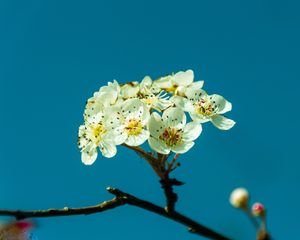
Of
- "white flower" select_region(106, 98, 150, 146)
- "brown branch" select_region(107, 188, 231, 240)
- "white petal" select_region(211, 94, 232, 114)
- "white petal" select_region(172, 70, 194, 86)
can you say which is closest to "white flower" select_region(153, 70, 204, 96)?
"white petal" select_region(172, 70, 194, 86)

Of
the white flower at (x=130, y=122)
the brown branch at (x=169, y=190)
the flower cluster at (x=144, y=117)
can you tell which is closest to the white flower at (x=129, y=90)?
the flower cluster at (x=144, y=117)

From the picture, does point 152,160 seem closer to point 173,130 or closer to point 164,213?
point 173,130

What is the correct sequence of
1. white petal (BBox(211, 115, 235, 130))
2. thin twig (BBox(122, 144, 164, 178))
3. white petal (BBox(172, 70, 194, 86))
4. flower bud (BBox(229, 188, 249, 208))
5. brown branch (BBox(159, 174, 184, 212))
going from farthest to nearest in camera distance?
white petal (BBox(172, 70, 194, 86))
white petal (BBox(211, 115, 235, 130))
thin twig (BBox(122, 144, 164, 178))
brown branch (BBox(159, 174, 184, 212))
flower bud (BBox(229, 188, 249, 208))

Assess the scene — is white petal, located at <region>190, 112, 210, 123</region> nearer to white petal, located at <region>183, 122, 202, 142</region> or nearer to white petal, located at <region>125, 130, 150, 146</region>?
white petal, located at <region>183, 122, 202, 142</region>

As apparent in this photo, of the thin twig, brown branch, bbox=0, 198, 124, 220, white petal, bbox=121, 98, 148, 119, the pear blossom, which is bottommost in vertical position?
brown branch, bbox=0, 198, 124, 220

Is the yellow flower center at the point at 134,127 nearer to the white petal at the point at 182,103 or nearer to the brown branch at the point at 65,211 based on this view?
the white petal at the point at 182,103

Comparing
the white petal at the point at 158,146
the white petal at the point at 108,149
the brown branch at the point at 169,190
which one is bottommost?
the brown branch at the point at 169,190

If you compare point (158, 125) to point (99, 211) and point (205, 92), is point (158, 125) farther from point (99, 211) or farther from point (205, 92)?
point (99, 211)

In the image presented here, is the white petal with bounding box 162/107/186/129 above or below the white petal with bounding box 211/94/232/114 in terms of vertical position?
below

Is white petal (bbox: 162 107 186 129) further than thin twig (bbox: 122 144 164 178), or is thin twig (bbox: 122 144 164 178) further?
white petal (bbox: 162 107 186 129)
